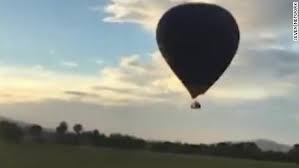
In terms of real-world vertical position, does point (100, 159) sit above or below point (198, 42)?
below

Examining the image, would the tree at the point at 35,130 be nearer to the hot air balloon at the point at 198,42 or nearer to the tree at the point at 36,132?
the tree at the point at 36,132

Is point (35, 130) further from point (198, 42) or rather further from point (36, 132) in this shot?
point (198, 42)

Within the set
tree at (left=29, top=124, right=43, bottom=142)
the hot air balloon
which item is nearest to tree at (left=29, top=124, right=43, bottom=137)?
tree at (left=29, top=124, right=43, bottom=142)

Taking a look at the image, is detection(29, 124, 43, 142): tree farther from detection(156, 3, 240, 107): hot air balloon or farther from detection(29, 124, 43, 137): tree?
detection(156, 3, 240, 107): hot air balloon

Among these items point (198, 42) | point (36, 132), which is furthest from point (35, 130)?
point (198, 42)

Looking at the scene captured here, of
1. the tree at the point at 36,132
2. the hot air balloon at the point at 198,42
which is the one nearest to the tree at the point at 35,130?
the tree at the point at 36,132

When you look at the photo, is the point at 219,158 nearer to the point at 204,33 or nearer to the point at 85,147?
the point at 85,147
